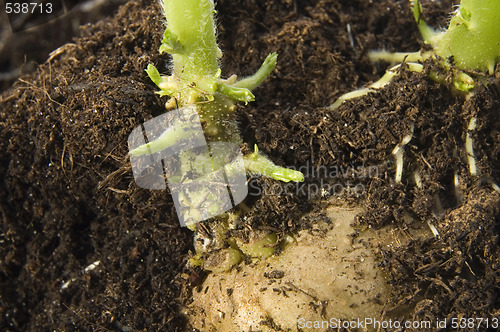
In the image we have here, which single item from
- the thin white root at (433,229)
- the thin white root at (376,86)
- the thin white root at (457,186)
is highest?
the thin white root at (376,86)

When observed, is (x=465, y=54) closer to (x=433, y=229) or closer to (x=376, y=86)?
(x=376, y=86)

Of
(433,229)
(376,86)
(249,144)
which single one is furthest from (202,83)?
(433,229)

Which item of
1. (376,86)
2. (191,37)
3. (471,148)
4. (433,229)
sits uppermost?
(191,37)

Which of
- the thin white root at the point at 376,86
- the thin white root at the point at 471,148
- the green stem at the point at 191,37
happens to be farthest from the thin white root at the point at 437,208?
the green stem at the point at 191,37

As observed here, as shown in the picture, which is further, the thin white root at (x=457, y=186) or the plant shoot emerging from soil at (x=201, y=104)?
the thin white root at (x=457, y=186)

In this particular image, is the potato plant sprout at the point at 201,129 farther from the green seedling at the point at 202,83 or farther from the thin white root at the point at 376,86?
the thin white root at the point at 376,86

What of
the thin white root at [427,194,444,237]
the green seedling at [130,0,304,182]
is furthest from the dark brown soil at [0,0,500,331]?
the green seedling at [130,0,304,182]
